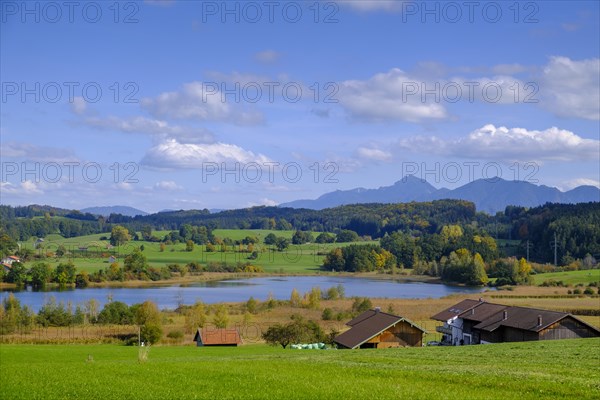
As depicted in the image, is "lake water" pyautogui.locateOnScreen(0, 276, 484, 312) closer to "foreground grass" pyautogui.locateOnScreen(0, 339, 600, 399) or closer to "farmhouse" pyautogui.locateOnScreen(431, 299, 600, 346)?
"farmhouse" pyautogui.locateOnScreen(431, 299, 600, 346)

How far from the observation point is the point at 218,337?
4350 centimetres

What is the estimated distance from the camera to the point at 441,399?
1075cm

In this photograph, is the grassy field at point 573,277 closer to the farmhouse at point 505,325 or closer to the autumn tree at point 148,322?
the farmhouse at point 505,325

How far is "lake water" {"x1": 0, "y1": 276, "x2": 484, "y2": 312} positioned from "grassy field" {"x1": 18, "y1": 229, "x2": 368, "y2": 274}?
1670 centimetres

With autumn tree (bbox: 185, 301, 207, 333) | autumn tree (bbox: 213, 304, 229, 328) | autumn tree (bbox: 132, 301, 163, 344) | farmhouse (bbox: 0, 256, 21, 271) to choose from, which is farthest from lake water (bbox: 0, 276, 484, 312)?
farmhouse (bbox: 0, 256, 21, 271)

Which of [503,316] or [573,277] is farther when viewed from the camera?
[573,277]

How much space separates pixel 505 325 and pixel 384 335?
710cm

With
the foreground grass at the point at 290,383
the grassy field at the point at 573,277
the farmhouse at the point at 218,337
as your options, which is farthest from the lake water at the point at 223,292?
the foreground grass at the point at 290,383

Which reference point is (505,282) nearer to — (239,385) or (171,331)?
(171,331)

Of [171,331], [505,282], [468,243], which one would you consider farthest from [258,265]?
[171,331]

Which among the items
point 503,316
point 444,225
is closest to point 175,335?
point 503,316

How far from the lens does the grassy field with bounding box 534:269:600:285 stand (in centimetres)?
8604

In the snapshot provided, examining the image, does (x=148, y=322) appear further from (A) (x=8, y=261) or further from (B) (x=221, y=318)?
(A) (x=8, y=261)

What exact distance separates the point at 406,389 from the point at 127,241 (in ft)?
448
